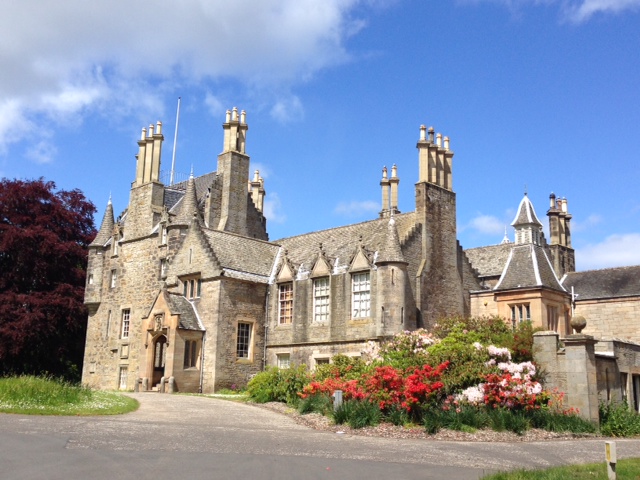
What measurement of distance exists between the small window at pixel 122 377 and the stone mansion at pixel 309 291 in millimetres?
60

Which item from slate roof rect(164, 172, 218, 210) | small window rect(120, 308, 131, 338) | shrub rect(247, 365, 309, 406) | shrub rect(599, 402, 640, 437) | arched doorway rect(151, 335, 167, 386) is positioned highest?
slate roof rect(164, 172, 218, 210)

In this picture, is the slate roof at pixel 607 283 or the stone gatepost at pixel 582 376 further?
the slate roof at pixel 607 283

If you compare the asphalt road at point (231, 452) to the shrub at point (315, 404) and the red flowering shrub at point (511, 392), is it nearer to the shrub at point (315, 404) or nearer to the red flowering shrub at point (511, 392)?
the red flowering shrub at point (511, 392)

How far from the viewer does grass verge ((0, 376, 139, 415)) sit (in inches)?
746

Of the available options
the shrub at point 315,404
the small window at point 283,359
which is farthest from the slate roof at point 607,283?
the shrub at point 315,404

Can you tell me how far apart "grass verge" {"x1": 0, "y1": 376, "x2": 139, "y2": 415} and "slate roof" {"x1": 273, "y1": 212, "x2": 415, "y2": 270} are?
15107 millimetres

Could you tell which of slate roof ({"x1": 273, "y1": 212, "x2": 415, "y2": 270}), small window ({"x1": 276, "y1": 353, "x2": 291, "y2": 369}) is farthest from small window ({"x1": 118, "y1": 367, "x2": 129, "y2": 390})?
slate roof ({"x1": 273, "y1": 212, "x2": 415, "y2": 270})

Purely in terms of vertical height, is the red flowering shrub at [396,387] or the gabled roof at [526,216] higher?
the gabled roof at [526,216]

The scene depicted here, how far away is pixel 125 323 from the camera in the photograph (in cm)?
4031

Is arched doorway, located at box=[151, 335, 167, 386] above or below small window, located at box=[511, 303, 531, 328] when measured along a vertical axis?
below

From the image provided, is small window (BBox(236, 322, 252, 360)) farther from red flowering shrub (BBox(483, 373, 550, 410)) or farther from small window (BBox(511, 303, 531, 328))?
red flowering shrub (BBox(483, 373, 550, 410))

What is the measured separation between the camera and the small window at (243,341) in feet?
113

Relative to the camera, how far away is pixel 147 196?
42938mm

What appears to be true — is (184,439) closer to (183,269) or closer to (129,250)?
(183,269)
